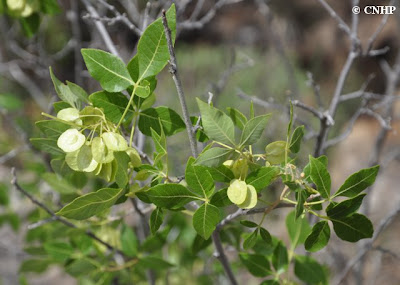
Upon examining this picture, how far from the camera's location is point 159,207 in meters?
0.54

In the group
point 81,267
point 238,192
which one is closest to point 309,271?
point 238,192

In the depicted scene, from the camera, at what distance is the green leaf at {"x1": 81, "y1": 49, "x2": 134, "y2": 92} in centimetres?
54

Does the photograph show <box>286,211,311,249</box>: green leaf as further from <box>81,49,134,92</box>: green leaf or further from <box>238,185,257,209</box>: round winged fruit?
<box>81,49,134,92</box>: green leaf

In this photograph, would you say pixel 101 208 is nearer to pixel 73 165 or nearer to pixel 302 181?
pixel 73 165

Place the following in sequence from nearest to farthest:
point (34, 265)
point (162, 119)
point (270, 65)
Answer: point (162, 119), point (34, 265), point (270, 65)

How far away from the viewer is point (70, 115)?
1.77ft

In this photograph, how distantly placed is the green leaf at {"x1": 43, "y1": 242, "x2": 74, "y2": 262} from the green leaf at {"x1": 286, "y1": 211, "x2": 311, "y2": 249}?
0.44 metres

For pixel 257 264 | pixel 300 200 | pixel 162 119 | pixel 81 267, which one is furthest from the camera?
pixel 81 267

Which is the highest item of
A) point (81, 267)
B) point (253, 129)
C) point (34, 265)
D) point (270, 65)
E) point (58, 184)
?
point (253, 129)

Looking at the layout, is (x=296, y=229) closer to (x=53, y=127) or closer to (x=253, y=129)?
(x=253, y=129)

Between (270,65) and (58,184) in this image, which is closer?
(58,184)

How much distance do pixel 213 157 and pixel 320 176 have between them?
0.42 ft

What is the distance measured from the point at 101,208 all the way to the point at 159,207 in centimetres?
7

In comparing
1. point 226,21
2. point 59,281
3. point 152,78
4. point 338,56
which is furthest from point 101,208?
point 226,21
